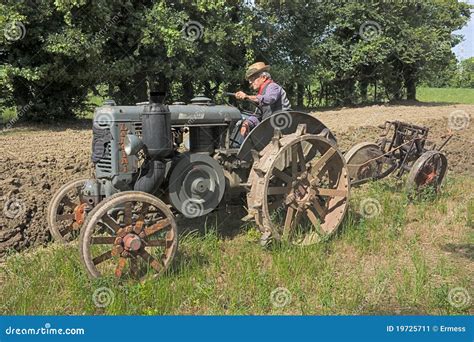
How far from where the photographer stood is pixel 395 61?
27.0 metres

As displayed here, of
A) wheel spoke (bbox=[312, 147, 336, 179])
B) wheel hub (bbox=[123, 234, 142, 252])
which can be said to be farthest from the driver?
wheel hub (bbox=[123, 234, 142, 252])

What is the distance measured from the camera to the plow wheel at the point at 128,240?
155 inches

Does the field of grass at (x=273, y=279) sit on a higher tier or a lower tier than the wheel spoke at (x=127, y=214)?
lower

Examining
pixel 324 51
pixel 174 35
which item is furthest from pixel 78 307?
pixel 324 51

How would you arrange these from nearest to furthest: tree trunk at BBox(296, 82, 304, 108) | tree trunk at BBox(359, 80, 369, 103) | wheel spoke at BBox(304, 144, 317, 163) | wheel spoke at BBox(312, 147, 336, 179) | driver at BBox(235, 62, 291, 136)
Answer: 1. wheel spoke at BBox(312, 147, 336, 179)
2. driver at BBox(235, 62, 291, 136)
3. wheel spoke at BBox(304, 144, 317, 163)
4. tree trunk at BBox(296, 82, 304, 108)
5. tree trunk at BBox(359, 80, 369, 103)

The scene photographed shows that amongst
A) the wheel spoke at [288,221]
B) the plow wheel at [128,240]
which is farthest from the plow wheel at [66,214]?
the wheel spoke at [288,221]

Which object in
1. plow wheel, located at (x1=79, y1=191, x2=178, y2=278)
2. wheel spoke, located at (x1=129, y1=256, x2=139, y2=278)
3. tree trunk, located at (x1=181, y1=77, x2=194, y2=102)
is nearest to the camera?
plow wheel, located at (x1=79, y1=191, x2=178, y2=278)

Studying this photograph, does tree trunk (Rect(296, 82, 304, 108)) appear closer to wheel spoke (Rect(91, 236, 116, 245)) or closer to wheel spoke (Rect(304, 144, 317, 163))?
wheel spoke (Rect(304, 144, 317, 163))

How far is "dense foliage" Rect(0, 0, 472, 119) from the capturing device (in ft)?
44.2

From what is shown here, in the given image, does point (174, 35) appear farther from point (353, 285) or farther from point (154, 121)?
point (353, 285)

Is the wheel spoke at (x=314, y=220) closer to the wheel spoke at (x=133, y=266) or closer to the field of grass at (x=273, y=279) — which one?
the field of grass at (x=273, y=279)

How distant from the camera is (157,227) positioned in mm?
4227

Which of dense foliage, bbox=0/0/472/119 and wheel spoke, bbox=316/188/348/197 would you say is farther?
dense foliage, bbox=0/0/472/119

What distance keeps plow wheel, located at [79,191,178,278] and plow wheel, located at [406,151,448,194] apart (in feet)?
13.0
